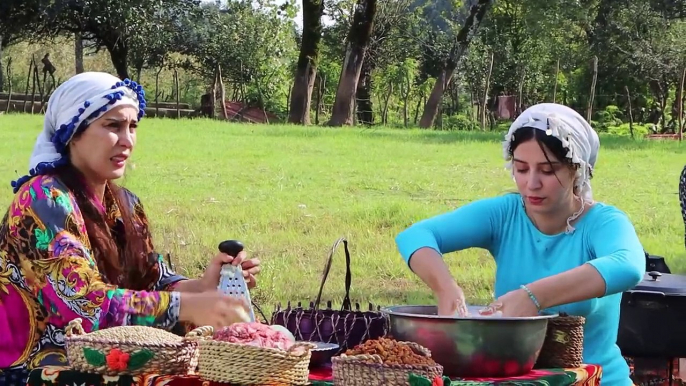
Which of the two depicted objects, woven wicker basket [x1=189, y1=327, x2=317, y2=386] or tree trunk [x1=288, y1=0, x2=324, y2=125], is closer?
woven wicker basket [x1=189, y1=327, x2=317, y2=386]

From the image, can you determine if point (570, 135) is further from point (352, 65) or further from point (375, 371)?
point (352, 65)

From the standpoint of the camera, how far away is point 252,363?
2.42m

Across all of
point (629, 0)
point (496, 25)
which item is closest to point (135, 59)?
point (496, 25)

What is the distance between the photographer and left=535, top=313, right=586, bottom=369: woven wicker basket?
2.77m

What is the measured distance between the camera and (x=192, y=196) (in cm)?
1148

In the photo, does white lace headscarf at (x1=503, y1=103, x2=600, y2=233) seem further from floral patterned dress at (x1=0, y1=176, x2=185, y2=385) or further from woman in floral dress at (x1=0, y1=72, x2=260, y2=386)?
floral patterned dress at (x1=0, y1=176, x2=185, y2=385)

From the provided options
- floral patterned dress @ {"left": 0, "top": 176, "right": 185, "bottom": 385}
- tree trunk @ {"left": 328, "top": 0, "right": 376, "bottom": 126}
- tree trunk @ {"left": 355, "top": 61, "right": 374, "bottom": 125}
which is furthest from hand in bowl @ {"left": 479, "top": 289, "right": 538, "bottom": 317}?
tree trunk @ {"left": 355, "top": 61, "right": 374, "bottom": 125}

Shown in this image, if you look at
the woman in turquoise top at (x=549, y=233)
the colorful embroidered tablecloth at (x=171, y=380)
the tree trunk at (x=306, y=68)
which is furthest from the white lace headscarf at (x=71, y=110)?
the tree trunk at (x=306, y=68)

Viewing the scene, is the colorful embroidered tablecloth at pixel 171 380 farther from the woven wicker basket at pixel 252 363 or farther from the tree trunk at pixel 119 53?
the tree trunk at pixel 119 53

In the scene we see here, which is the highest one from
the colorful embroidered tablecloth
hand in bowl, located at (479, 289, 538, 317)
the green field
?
hand in bowl, located at (479, 289, 538, 317)

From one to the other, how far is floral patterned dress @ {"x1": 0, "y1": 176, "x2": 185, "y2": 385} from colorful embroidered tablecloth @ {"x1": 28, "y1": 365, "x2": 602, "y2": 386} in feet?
0.98

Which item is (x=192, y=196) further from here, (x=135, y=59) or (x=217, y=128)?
(x=135, y=59)

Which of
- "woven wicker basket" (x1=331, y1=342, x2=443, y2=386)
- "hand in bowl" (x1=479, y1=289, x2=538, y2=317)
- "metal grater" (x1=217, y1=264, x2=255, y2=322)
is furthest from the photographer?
"metal grater" (x1=217, y1=264, x2=255, y2=322)

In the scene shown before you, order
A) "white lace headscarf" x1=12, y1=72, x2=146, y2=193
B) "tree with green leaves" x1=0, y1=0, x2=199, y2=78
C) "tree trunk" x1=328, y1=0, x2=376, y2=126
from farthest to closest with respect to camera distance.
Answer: "tree with green leaves" x1=0, y1=0, x2=199, y2=78
"tree trunk" x1=328, y1=0, x2=376, y2=126
"white lace headscarf" x1=12, y1=72, x2=146, y2=193
